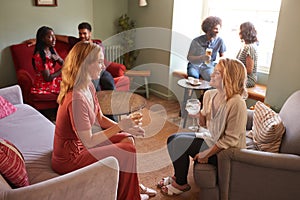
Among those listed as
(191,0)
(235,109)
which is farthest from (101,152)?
(191,0)

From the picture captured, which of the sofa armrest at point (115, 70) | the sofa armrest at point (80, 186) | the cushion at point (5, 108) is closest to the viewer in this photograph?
the sofa armrest at point (80, 186)

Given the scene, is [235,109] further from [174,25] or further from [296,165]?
[174,25]

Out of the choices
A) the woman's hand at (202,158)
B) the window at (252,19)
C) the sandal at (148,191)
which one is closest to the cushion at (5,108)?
the sandal at (148,191)

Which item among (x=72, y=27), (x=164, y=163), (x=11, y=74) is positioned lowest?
(x=164, y=163)

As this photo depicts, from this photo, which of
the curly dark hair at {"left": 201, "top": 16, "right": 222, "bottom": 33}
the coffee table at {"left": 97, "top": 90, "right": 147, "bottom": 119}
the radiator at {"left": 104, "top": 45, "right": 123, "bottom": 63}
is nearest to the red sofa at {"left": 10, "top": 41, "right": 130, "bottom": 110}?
the radiator at {"left": 104, "top": 45, "right": 123, "bottom": 63}

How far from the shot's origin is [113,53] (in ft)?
14.3

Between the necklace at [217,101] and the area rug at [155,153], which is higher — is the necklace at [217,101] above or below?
above

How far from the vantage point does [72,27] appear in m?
4.03

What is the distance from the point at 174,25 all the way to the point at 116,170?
2811 mm

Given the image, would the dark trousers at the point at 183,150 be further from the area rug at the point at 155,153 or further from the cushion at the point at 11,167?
the cushion at the point at 11,167

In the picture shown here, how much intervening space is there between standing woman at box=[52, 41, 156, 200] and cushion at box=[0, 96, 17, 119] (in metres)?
0.98

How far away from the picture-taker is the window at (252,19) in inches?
133

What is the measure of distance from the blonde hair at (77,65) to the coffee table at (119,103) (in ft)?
2.34

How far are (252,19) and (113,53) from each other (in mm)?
2032
